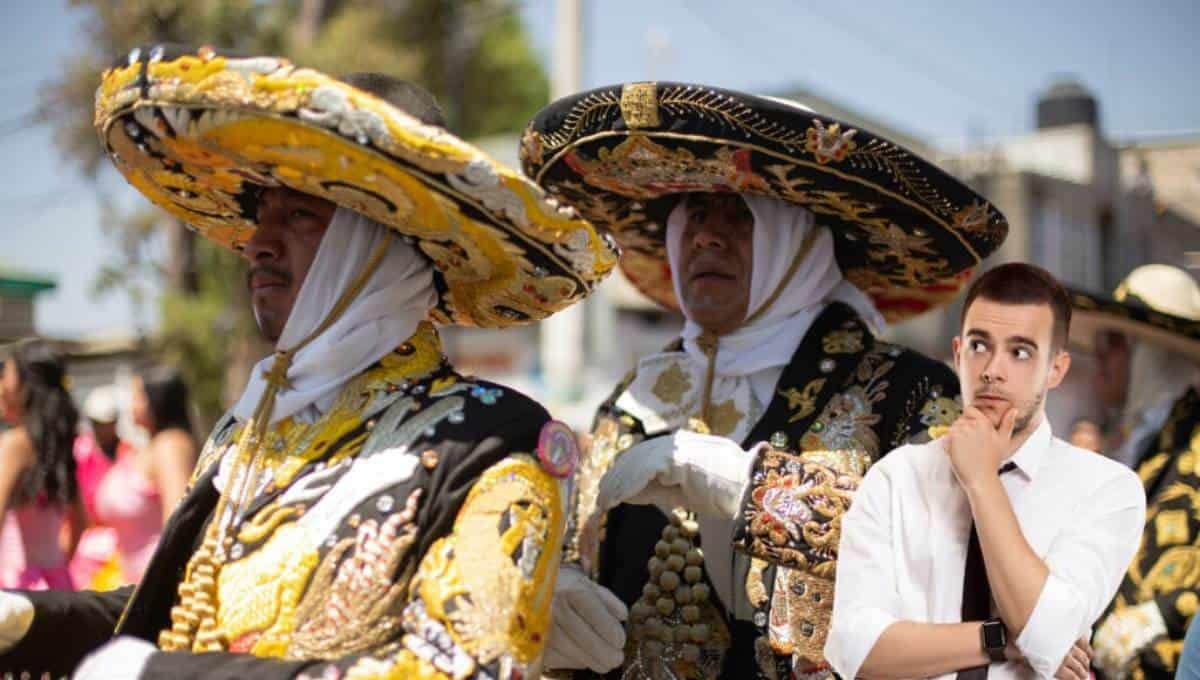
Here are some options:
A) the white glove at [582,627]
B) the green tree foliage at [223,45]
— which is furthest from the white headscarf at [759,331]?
the green tree foliage at [223,45]

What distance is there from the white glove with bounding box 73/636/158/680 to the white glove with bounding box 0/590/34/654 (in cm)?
70

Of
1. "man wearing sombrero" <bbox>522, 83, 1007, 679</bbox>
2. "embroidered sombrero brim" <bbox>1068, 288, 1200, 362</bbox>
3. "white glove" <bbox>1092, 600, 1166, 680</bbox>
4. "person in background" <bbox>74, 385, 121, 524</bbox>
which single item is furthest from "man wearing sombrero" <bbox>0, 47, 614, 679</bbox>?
"person in background" <bbox>74, 385, 121, 524</bbox>

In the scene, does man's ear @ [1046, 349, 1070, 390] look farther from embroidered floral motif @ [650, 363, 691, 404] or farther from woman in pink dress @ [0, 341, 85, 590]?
woman in pink dress @ [0, 341, 85, 590]

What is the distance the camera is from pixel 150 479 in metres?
6.19

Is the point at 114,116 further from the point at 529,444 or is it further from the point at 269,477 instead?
the point at 529,444

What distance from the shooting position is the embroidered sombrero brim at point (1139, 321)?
173 inches

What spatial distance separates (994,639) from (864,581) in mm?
255

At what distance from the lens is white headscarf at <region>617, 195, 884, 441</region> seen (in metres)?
3.38

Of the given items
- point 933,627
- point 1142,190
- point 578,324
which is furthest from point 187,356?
point 933,627

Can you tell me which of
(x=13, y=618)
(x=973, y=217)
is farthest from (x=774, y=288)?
(x=13, y=618)

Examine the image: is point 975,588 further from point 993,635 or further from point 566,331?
point 566,331

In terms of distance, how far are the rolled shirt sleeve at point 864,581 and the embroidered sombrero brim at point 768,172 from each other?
2.75ft

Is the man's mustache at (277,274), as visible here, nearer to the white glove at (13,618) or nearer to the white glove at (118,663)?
the white glove at (118,663)

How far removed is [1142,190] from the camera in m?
20.2
